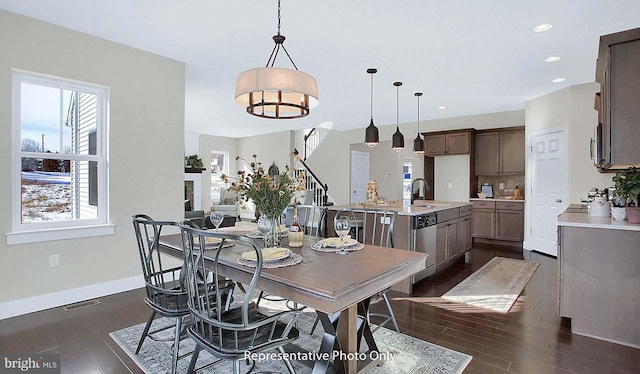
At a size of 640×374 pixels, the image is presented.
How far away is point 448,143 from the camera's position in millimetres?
7012

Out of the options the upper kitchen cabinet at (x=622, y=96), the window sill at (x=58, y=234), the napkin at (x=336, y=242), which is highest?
the upper kitchen cabinet at (x=622, y=96)

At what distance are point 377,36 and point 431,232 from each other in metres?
2.28

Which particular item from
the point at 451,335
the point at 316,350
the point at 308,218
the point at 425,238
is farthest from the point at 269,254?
the point at 425,238

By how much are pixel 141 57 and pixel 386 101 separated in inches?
153

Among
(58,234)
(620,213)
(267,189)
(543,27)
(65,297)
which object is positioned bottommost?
(65,297)

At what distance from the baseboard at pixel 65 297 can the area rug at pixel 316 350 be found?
1027mm

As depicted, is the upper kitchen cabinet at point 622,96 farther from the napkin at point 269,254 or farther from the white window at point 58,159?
the white window at point 58,159

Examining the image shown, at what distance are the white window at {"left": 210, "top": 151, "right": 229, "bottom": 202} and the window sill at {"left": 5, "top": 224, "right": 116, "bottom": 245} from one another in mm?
6904

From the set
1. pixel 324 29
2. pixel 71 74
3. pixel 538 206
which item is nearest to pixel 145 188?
pixel 71 74

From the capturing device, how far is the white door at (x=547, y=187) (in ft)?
17.4

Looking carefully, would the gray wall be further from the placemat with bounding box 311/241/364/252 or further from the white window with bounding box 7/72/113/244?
the placemat with bounding box 311/241/364/252

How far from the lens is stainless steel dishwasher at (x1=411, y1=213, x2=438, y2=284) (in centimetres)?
364

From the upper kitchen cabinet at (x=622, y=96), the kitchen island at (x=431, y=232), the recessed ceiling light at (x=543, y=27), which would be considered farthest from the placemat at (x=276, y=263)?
the recessed ceiling light at (x=543, y=27)

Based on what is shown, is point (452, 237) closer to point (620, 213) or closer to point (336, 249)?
point (620, 213)
